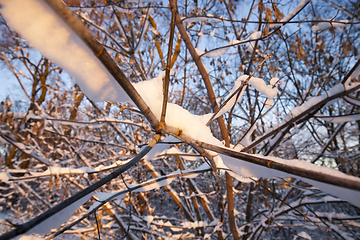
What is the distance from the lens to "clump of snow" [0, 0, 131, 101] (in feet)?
0.84

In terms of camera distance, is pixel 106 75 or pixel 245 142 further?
pixel 245 142

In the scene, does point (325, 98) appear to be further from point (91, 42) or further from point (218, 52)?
point (91, 42)

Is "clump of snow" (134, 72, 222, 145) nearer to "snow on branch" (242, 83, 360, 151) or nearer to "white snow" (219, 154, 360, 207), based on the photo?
"white snow" (219, 154, 360, 207)

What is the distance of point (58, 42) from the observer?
29 centimetres

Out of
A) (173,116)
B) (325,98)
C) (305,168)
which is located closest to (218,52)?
(325,98)

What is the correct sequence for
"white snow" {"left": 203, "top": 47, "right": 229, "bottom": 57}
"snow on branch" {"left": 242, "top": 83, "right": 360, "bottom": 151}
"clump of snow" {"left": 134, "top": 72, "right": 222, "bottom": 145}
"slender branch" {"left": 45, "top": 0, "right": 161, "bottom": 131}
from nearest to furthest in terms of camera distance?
"slender branch" {"left": 45, "top": 0, "right": 161, "bottom": 131} → "clump of snow" {"left": 134, "top": 72, "right": 222, "bottom": 145} → "snow on branch" {"left": 242, "top": 83, "right": 360, "bottom": 151} → "white snow" {"left": 203, "top": 47, "right": 229, "bottom": 57}

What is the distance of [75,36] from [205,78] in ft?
3.73

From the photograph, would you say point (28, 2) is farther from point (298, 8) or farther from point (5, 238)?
point (298, 8)

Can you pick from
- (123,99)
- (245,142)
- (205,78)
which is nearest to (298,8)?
(205,78)

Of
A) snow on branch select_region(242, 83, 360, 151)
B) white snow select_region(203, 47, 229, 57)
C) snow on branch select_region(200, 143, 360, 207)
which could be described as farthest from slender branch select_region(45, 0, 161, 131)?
white snow select_region(203, 47, 229, 57)

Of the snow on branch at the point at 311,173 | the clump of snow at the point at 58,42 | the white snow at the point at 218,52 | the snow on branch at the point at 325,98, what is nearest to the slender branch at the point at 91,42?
the clump of snow at the point at 58,42

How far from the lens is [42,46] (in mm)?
278

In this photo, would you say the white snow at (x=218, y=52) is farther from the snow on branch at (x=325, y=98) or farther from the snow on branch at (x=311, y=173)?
the snow on branch at (x=311, y=173)

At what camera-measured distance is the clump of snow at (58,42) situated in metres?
0.26
